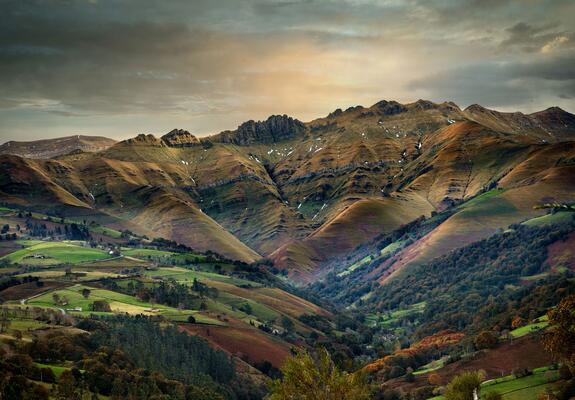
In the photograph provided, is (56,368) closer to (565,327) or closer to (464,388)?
(464,388)

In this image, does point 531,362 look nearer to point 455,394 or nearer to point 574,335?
point 455,394

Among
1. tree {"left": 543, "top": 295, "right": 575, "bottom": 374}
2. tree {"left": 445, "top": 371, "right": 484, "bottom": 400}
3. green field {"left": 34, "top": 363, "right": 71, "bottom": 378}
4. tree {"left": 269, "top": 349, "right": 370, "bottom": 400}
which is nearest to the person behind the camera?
tree {"left": 269, "top": 349, "right": 370, "bottom": 400}

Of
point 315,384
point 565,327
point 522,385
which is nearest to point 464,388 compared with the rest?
point 565,327

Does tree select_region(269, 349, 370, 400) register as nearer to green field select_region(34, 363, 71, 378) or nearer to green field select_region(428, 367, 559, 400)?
green field select_region(428, 367, 559, 400)

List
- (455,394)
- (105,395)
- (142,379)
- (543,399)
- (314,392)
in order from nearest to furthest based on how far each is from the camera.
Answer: (314,392), (543,399), (455,394), (105,395), (142,379)

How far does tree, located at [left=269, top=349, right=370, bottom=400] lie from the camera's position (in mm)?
72438

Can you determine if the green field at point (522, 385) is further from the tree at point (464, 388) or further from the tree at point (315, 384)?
the tree at point (315, 384)

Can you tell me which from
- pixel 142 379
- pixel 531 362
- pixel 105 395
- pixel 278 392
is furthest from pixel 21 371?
pixel 531 362

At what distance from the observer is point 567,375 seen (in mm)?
140125

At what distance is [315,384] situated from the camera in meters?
73.2

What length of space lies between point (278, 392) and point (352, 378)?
818 cm

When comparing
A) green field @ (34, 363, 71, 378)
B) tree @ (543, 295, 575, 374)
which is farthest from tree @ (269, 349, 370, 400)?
green field @ (34, 363, 71, 378)

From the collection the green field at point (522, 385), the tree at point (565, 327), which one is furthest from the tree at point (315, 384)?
the green field at point (522, 385)

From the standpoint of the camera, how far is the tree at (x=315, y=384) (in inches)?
2852
